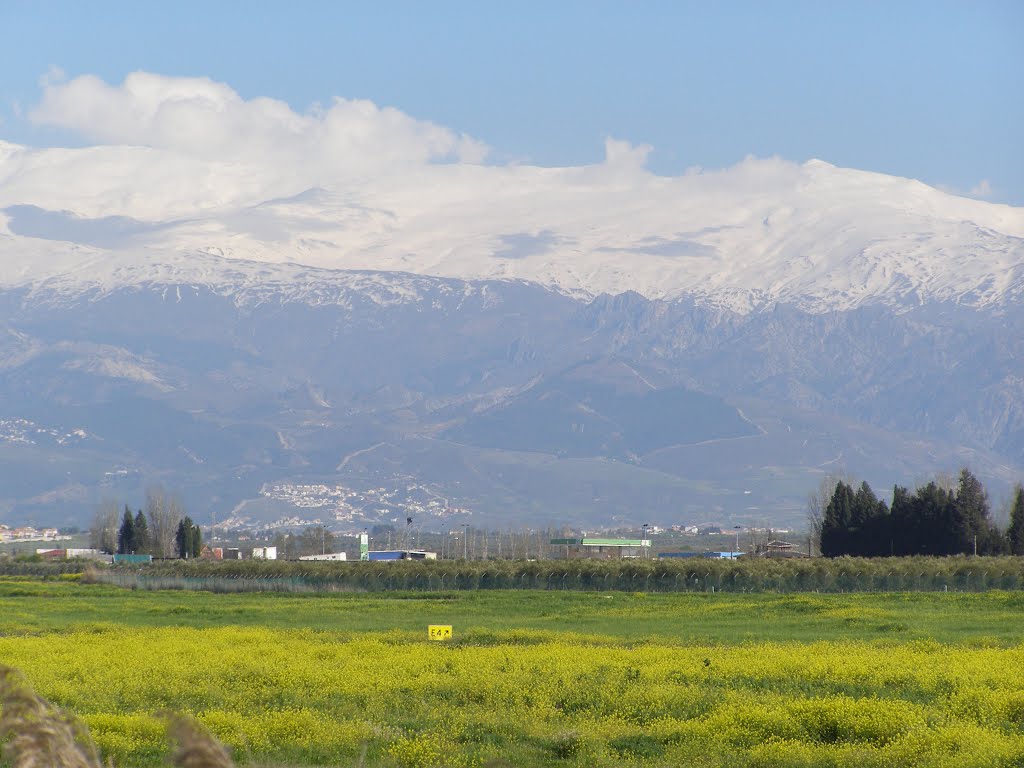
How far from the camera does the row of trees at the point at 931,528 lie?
113 m

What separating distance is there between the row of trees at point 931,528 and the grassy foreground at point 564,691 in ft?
197

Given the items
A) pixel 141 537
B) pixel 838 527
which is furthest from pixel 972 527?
pixel 141 537

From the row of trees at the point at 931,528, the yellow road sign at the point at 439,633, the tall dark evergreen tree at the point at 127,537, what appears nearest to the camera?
the yellow road sign at the point at 439,633

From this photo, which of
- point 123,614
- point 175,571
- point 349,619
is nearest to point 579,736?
point 349,619

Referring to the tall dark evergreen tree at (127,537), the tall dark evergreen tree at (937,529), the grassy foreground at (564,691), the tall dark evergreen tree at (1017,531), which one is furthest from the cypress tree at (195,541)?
the grassy foreground at (564,691)

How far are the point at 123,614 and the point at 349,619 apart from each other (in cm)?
1294

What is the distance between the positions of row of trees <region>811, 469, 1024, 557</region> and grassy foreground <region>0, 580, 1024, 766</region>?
197ft

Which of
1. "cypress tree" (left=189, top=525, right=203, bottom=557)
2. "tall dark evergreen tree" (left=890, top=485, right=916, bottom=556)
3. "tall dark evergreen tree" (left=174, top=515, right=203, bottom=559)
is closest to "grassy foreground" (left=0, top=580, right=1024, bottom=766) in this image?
"tall dark evergreen tree" (left=890, top=485, right=916, bottom=556)

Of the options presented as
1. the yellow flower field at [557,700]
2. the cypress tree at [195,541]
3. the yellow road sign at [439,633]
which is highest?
the cypress tree at [195,541]

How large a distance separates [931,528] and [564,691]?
90129mm

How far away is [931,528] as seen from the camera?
116 meters

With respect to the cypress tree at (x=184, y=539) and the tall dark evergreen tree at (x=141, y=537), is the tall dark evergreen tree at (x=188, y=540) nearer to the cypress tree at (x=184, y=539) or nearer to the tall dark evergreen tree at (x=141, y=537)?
the cypress tree at (x=184, y=539)

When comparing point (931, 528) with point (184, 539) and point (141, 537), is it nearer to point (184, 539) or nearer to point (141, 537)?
point (184, 539)

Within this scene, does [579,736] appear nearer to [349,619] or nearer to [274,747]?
[274,747]
